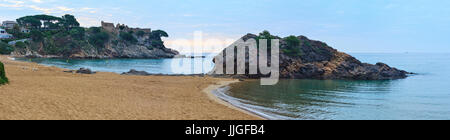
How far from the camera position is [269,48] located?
54.0 meters

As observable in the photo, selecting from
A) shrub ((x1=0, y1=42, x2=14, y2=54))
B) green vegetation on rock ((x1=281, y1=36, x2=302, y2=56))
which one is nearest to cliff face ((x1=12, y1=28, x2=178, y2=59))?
shrub ((x1=0, y1=42, x2=14, y2=54))

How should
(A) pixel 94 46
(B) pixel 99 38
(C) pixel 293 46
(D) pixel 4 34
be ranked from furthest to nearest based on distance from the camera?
(B) pixel 99 38, (A) pixel 94 46, (D) pixel 4 34, (C) pixel 293 46

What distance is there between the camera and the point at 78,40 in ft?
410

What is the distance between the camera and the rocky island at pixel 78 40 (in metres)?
113

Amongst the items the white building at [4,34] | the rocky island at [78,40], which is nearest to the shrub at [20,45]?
the rocky island at [78,40]

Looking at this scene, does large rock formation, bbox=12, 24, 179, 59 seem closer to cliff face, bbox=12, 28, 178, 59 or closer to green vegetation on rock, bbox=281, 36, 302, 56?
cliff face, bbox=12, 28, 178, 59

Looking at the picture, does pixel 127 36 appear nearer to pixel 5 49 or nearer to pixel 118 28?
pixel 118 28

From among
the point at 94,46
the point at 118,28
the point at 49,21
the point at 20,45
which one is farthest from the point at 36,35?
the point at 118,28

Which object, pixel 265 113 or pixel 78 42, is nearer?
pixel 265 113

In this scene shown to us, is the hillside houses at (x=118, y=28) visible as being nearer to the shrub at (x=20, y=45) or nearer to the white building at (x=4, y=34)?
the white building at (x=4, y=34)

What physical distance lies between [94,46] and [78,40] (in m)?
6.98
